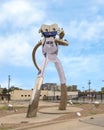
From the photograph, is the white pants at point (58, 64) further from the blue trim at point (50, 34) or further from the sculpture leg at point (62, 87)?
the blue trim at point (50, 34)

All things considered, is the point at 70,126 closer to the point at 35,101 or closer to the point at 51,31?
the point at 35,101

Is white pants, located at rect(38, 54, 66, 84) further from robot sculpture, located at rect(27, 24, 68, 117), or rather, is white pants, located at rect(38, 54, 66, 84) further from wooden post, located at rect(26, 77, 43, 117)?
wooden post, located at rect(26, 77, 43, 117)

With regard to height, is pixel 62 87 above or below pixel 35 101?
above

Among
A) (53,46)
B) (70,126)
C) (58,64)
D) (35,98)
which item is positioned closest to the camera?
(70,126)

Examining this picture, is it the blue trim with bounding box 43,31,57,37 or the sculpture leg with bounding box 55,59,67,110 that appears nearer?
the sculpture leg with bounding box 55,59,67,110

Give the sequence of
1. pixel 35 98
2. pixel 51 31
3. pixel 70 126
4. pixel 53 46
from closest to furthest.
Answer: pixel 70 126, pixel 35 98, pixel 53 46, pixel 51 31

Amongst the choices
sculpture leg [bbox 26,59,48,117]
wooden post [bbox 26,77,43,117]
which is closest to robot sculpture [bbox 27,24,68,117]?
sculpture leg [bbox 26,59,48,117]

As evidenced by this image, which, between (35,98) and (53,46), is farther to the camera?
(53,46)

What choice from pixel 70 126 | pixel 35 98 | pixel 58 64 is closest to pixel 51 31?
pixel 58 64

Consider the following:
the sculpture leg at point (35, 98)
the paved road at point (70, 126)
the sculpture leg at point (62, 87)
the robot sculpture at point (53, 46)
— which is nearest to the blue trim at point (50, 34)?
the robot sculpture at point (53, 46)

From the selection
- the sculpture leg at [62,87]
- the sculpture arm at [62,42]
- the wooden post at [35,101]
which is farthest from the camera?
the sculpture arm at [62,42]

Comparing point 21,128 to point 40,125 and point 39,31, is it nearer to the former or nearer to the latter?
point 40,125

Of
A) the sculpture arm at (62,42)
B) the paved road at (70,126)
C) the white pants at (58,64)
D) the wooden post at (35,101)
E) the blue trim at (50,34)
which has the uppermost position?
the blue trim at (50,34)

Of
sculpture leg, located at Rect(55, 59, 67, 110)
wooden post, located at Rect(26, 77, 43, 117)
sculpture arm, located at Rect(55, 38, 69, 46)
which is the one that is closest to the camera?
wooden post, located at Rect(26, 77, 43, 117)
